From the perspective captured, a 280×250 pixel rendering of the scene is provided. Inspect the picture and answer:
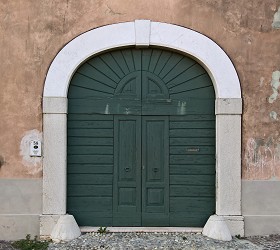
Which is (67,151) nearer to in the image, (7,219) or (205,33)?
(7,219)

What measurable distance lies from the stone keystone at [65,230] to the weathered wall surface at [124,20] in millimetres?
800

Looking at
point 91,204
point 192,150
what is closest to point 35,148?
point 91,204

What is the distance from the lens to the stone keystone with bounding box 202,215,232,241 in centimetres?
632

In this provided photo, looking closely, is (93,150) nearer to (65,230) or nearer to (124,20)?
(65,230)

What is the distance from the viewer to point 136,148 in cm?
675

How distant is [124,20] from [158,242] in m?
3.43

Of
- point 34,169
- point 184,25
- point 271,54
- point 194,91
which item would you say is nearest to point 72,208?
point 34,169

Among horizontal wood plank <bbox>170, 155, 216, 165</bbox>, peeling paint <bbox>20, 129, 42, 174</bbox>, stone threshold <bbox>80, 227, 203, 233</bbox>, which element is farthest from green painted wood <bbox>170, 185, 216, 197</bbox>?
peeling paint <bbox>20, 129, 42, 174</bbox>

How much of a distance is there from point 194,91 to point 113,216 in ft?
7.85

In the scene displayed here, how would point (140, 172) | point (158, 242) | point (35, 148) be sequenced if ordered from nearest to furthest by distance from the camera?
point (158, 242), point (35, 148), point (140, 172)

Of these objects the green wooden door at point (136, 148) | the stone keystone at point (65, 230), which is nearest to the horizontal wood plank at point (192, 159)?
the green wooden door at point (136, 148)

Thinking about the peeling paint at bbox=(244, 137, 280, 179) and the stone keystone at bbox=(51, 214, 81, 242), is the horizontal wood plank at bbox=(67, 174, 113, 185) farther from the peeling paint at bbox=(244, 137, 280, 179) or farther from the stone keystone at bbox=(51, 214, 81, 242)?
the peeling paint at bbox=(244, 137, 280, 179)

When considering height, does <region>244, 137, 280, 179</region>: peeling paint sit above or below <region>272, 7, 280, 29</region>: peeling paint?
below

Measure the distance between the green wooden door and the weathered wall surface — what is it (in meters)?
0.58
